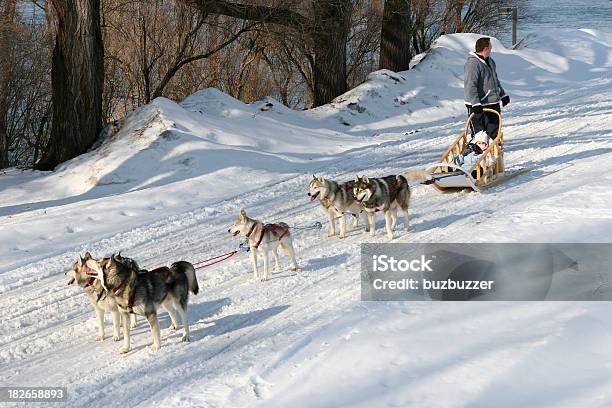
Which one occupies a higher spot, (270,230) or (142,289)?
(270,230)

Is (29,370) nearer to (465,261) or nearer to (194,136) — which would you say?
(465,261)

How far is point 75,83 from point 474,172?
24.4 feet

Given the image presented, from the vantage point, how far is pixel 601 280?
20.1ft

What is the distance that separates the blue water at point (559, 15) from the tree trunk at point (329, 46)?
11766 mm

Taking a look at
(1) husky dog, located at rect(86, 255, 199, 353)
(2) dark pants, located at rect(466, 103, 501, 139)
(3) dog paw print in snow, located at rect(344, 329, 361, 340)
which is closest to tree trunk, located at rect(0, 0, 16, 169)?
(2) dark pants, located at rect(466, 103, 501, 139)

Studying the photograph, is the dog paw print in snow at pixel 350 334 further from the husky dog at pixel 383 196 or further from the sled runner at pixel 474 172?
the sled runner at pixel 474 172

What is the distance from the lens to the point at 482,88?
32.6 feet

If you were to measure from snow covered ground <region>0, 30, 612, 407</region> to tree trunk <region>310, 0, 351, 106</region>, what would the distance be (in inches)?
46.4

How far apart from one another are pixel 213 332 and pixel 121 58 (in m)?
12.9

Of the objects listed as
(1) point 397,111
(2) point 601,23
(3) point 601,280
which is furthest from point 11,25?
(2) point 601,23

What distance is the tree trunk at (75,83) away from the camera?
43.4ft

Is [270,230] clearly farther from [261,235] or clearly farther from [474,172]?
[474,172]

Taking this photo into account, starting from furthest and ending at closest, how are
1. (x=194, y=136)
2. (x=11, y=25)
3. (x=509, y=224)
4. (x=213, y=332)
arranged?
(x=11, y=25), (x=194, y=136), (x=509, y=224), (x=213, y=332)

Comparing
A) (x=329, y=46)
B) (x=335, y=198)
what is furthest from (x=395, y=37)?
(x=335, y=198)
